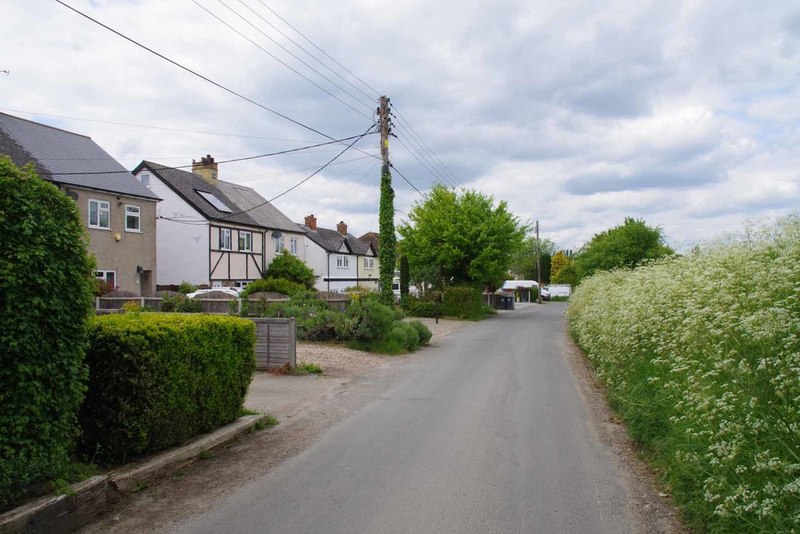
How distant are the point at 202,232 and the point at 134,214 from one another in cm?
673

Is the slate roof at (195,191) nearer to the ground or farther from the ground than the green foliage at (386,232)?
farther from the ground

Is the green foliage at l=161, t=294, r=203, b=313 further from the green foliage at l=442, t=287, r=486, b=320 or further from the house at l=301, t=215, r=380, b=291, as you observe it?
the house at l=301, t=215, r=380, b=291

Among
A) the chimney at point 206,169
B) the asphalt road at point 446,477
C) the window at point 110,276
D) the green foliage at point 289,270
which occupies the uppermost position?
the chimney at point 206,169

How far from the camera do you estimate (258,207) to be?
44.2m

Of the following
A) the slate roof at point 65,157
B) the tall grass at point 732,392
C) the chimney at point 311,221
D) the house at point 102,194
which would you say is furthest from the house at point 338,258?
the tall grass at point 732,392

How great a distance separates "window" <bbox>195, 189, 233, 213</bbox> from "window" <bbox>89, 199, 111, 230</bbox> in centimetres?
1024

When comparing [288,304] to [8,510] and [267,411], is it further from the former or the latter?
[8,510]

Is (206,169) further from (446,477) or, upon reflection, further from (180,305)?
(446,477)

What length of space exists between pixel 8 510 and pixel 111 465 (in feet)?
5.06

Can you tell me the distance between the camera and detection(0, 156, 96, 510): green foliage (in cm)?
428

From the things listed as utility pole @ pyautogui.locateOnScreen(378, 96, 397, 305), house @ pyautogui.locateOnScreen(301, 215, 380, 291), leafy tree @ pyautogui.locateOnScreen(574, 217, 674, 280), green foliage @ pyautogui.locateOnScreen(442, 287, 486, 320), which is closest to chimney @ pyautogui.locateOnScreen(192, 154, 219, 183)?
house @ pyautogui.locateOnScreen(301, 215, 380, 291)

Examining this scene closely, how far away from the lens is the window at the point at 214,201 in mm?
38938

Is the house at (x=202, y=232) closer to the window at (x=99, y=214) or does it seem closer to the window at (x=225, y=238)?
the window at (x=225, y=238)

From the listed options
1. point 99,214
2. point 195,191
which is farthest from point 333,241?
point 99,214
